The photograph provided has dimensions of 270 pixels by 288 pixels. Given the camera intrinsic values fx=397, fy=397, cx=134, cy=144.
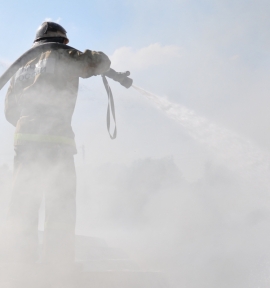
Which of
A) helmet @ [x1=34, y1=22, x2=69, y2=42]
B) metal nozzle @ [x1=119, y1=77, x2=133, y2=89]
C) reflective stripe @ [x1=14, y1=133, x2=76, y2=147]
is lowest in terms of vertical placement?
reflective stripe @ [x1=14, y1=133, x2=76, y2=147]

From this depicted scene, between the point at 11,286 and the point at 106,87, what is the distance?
192 cm

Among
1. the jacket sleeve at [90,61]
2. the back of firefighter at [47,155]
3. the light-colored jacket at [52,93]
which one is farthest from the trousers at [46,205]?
the jacket sleeve at [90,61]

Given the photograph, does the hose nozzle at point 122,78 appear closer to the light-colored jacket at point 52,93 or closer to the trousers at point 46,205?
the light-colored jacket at point 52,93

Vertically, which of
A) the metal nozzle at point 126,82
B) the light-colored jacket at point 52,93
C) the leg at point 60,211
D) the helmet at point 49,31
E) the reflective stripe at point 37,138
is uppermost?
the helmet at point 49,31

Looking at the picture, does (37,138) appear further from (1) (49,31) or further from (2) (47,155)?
(1) (49,31)

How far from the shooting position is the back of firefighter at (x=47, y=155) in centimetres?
300

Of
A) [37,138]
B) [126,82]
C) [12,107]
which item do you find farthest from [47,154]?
[126,82]

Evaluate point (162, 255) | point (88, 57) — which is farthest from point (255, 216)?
point (88, 57)

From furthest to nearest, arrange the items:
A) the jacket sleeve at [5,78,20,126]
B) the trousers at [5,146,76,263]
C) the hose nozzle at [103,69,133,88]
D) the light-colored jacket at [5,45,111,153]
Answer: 1. the hose nozzle at [103,69,133,88]
2. the jacket sleeve at [5,78,20,126]
3. the light-colored jacket at [5,45,111,153]
4. the trousers at [5,146,76,263]

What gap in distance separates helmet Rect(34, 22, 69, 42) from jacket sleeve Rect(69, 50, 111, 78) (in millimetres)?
332

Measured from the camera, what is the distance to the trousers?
9.82ft

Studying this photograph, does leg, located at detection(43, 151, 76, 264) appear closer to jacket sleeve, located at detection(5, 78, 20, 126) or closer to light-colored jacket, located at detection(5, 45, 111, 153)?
light-colored jacket, located at detection(5, 45, 111, 153)

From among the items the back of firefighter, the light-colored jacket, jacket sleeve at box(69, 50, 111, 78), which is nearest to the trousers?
the back of firefighter

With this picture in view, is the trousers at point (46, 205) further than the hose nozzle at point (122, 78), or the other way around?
the hose nozzle at point (122, 78)
